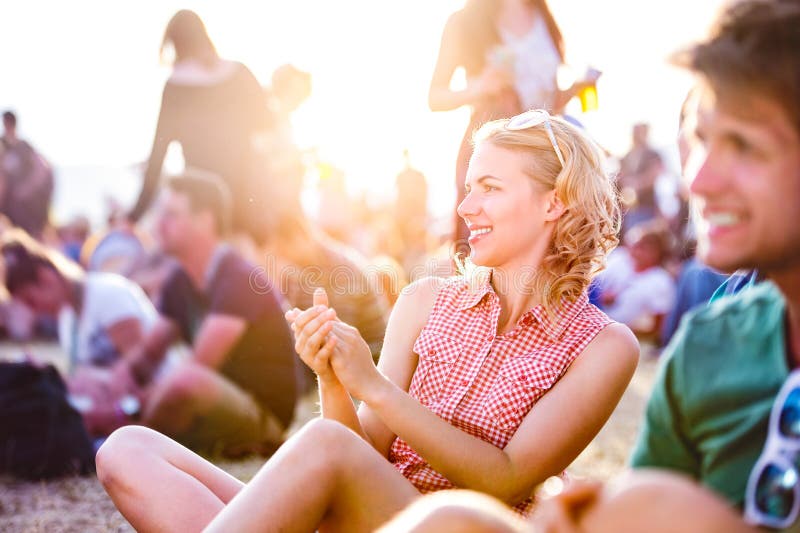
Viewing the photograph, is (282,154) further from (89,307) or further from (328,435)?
(328,435)

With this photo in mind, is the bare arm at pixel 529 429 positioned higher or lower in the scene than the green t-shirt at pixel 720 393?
lower

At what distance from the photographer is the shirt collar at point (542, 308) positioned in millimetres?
2447

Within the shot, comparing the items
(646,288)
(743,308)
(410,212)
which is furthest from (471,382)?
(410,212)

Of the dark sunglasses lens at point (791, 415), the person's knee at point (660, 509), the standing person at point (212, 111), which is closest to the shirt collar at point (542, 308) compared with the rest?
the dark sunglasses lens at point (791, 415)

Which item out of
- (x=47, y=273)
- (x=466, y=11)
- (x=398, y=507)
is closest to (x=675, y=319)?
(x=466, y=11)

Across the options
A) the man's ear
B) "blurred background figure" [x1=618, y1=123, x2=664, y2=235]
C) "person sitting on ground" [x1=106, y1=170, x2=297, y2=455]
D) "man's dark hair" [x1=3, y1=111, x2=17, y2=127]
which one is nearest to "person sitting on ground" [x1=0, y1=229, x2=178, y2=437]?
"person sitting on ground" [x1=106, y1=170, x2=297, y2=455]

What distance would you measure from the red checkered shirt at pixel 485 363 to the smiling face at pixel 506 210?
4.9 inches

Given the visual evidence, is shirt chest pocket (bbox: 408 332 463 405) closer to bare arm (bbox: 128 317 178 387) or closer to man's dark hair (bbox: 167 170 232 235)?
man's dark hair (bbox: 167 170 232 235)

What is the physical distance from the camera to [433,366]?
Result: 97.8 inches

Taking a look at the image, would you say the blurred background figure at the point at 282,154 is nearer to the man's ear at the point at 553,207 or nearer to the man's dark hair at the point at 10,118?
the man's ear at the point at 553,207

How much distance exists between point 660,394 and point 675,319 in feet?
21.9

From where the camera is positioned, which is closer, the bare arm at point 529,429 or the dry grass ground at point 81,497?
the bare arm at point 529,429

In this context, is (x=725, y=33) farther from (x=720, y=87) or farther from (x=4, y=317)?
(x=4, y=317)

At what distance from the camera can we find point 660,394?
158 cm
